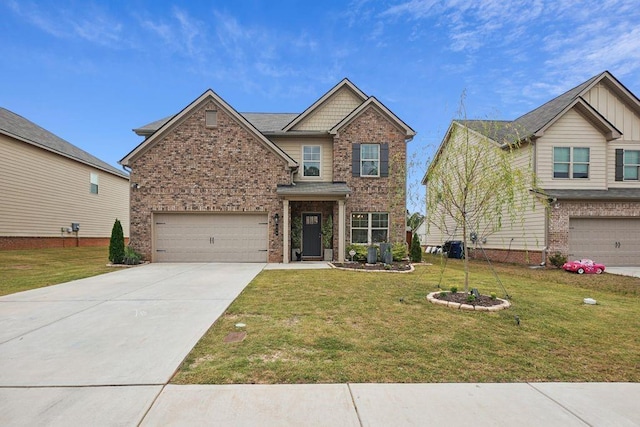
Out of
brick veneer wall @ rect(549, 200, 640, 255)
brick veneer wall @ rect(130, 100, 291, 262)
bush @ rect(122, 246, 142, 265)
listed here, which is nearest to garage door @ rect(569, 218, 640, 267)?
brick veneer wall @ rect(549, 200, 640, 255)

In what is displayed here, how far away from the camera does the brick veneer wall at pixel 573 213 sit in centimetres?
1394

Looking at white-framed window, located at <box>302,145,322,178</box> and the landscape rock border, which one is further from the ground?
white-framed window, located at <box>302,145,322,178</box>

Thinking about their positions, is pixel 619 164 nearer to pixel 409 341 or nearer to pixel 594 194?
pixel 594 194

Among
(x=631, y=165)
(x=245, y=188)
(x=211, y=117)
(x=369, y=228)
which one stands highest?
(x=211, y=117)

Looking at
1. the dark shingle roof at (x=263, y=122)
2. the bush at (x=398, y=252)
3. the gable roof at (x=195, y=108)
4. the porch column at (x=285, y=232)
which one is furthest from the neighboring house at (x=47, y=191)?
the bush at (x=398, y=252)

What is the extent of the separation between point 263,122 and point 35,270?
11.8m

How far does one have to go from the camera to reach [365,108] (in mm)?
15094

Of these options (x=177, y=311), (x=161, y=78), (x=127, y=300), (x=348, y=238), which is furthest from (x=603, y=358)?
(x=161, y=78)

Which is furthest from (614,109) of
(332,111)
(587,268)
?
(332,111)

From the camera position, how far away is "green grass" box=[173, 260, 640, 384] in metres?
3.60

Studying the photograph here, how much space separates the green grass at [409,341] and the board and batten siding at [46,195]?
1760 cm

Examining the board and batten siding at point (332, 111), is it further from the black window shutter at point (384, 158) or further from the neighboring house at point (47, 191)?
the neighboring house at point (47, 191)

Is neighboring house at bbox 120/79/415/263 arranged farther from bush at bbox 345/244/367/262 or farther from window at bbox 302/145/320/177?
window at bbox 302/145/320/177

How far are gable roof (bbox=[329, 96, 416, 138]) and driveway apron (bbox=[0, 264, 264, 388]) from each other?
887 cm
